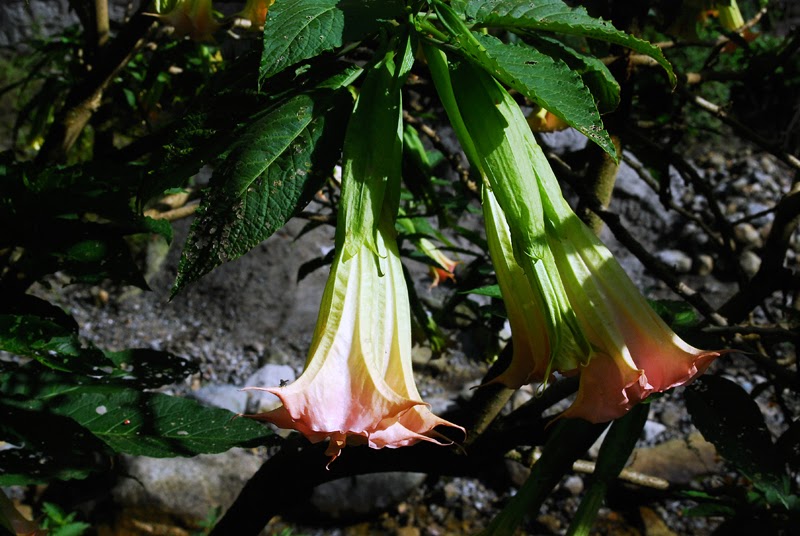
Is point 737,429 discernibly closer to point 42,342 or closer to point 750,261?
point 42,342

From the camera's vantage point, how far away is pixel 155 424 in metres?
0.91

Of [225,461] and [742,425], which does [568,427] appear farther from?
[225,461]

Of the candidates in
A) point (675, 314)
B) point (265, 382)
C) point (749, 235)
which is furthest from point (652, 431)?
point (675, 314)

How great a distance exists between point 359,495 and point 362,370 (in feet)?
7.40

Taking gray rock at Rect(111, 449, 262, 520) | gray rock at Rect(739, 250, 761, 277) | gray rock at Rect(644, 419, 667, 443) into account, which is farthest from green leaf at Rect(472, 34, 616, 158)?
gray rock at Rect(739, 250, 761, 277)

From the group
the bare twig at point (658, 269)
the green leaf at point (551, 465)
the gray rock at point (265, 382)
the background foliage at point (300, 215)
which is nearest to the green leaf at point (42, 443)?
the background foliage at point (300, 215)

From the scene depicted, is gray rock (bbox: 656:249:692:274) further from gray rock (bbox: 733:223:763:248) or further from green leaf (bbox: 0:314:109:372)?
green leaf (bbox: 0:314:109:372)

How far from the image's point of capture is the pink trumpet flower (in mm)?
506

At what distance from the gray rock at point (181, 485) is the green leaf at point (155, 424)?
1796 millimetres

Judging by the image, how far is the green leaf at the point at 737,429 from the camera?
2.59 ft

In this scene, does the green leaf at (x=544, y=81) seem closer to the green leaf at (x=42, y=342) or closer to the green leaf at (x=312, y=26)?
the green leaf at (x=312, y=26)

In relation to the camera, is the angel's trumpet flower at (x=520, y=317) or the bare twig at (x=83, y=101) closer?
the angel's trumpet flower at (x=520, y=317)

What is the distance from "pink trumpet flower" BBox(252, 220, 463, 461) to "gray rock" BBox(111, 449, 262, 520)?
2.24m

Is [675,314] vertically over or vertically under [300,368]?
over
